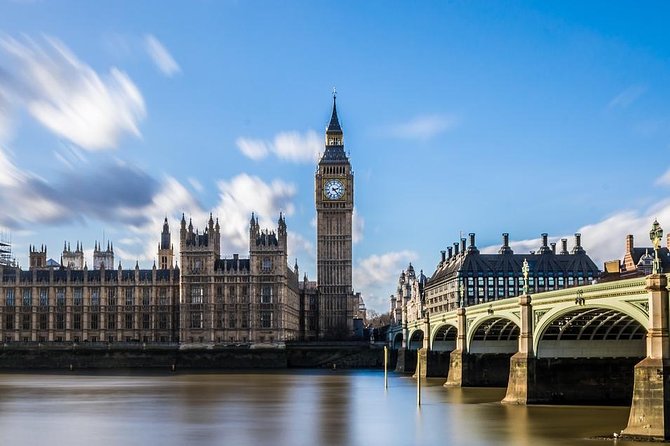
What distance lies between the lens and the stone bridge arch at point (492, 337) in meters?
80.1

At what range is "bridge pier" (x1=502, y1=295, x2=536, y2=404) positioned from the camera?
2441 inches

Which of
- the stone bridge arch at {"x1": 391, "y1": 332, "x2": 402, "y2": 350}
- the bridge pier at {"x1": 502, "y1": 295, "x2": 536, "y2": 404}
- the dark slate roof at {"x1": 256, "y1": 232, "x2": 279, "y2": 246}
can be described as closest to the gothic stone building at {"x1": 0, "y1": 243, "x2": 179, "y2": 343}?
the dark slate roof at {"x1": 256, "y1": 232, "x2": 279, "y2": 246}

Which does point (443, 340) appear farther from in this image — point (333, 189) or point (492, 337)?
point (333, 189)

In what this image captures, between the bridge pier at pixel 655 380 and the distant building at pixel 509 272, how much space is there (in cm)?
11040

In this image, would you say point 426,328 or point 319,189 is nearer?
point 426,328

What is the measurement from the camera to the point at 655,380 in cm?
4247

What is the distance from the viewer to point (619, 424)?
49.9m

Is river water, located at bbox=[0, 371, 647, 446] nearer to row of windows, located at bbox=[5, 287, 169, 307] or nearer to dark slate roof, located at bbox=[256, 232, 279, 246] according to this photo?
dark slate roof, located at bbox=[256, 232, 279, 246]

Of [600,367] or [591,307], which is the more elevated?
[591,307]

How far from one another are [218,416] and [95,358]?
8709 centimetres

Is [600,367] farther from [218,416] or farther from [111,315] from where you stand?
[111,315]

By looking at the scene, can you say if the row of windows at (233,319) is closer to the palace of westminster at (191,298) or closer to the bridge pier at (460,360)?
the palace of westminster at (191,298)

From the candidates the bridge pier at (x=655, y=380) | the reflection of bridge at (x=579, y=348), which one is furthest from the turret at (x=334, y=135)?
the bridge pier at (x=655, y=380)

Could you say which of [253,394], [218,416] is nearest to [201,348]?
[253,394]
